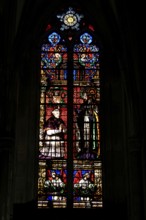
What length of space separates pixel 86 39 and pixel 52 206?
A: 5222 mm

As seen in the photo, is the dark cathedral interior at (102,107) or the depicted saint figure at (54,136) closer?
the dark cathedral interior at (102,107)

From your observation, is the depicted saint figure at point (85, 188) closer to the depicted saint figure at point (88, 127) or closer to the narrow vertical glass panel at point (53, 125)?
the narrow vertical glass panel at point (53, 125)

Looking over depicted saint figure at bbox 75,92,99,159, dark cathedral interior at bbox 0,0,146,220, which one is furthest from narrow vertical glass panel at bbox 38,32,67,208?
depicted saint figure at bbox 75,92,99,159

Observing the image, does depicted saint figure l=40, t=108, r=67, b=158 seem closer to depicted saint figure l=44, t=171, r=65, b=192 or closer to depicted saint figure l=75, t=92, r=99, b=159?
depicted saint figure l=75, t=92, r=99, b=159

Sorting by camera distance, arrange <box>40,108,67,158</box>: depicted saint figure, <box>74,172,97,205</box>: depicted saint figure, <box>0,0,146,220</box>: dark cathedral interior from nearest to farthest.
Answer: <box>0,0,146,220</box>: dark cathedral interior < <box>74,172,97,205</box>: depicted saint figure < <box>40,108,67,158</box>: depicted saint figure

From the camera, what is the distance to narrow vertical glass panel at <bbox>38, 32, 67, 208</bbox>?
12539 mm

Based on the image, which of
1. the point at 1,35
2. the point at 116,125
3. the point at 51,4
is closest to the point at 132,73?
the point at 116,125

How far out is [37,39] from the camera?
13680 millimetres

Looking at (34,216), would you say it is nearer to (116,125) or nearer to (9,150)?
(9,150)

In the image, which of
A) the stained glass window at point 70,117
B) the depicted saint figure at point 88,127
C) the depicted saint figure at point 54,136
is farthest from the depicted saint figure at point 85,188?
the depicted saint figure at point 54,136

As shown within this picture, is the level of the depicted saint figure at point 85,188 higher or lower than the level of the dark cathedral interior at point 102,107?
lower

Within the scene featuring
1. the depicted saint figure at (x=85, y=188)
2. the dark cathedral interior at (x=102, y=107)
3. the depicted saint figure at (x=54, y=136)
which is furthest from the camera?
the depicted saint figure at (x=54, y=136)

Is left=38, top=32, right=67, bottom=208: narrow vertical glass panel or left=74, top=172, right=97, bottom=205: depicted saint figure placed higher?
left=38, top=32, right=67, bottom=208: narrow vertical glass panel

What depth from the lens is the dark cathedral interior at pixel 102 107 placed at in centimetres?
1048
